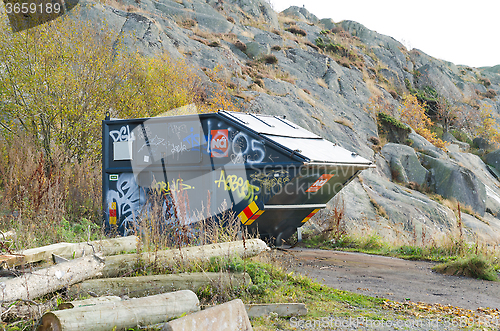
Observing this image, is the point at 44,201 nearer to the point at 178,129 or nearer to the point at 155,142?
the point at 155,142

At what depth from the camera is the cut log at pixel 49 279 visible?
9.77 feet

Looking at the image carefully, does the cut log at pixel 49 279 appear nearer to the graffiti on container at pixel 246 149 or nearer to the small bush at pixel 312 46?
the graffiti on container at pixel 246 149

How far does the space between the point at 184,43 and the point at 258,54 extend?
5.10m

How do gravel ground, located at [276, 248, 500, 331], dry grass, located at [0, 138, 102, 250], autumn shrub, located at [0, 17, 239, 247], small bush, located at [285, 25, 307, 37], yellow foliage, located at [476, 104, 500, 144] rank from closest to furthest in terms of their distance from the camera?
gravel ground, located at [276, 248, 500, 331] → dry grass, located at [0, 138, 102, 250] → autumn shrub, located at [0, 17, 239, 247] → yellow foliage, located at [476, 104, 500, 144] → small bush, located at [285, 25, 307, 37]

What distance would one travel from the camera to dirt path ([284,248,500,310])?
4652 mm

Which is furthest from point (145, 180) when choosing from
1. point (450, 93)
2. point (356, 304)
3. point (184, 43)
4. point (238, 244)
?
point (450, 93)

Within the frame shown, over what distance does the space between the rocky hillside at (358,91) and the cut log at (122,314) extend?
624 cm

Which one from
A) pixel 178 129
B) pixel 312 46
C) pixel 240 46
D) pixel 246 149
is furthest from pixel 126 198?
pixel 312 46

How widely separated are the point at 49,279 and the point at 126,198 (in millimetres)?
3909

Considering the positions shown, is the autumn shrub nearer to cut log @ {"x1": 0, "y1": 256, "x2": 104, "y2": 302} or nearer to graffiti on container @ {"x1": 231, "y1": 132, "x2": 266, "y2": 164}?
graffiti on container @ {"x1": 231, "y1": 132, "x2": 266, "y2": 164}

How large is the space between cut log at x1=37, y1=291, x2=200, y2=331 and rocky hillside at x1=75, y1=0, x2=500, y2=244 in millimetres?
6235

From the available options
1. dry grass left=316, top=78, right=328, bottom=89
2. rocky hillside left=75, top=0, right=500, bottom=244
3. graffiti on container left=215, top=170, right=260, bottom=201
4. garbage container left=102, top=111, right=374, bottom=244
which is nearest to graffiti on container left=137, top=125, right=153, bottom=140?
garbage container left=102, top=111, right=374, bottom=244

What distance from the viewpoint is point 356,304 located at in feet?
13.6

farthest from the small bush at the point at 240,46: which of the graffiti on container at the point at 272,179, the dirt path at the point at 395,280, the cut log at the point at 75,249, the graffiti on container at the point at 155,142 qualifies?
the cut log at the point at 75,249
